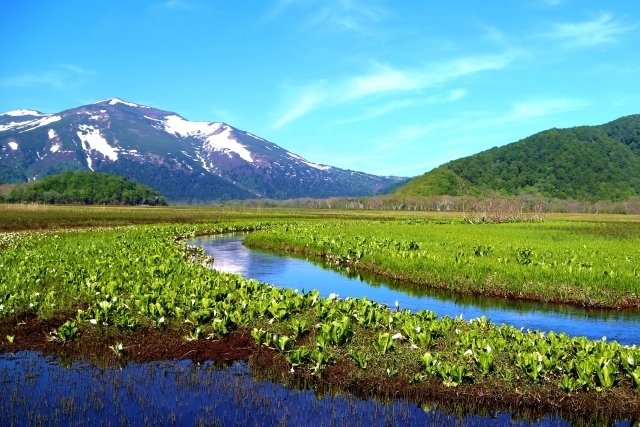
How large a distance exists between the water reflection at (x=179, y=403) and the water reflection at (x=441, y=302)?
797 cm

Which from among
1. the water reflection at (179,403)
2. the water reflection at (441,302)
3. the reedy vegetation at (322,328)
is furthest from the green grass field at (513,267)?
the water reflection at (179,403)

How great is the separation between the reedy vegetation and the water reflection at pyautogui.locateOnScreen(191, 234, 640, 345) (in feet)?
15.1

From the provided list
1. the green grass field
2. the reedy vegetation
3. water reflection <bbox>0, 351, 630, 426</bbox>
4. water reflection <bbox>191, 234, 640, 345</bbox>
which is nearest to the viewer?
water reflection <bbox>0, 351, 630, 426</bbox>

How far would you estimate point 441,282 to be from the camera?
2597cm

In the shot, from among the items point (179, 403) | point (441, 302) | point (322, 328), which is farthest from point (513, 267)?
point (179, 403)

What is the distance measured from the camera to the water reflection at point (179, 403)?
977 cm

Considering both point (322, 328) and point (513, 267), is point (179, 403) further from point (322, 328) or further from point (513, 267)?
point (513, 267)

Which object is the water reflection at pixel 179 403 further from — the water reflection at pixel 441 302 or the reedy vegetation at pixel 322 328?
the water reflection at pixel 441 302

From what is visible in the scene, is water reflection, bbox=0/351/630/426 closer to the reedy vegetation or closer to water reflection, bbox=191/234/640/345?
the reedy vegetation

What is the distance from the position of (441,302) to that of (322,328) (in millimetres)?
10292

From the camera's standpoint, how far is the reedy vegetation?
11.6 m

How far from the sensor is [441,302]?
74.0 feet

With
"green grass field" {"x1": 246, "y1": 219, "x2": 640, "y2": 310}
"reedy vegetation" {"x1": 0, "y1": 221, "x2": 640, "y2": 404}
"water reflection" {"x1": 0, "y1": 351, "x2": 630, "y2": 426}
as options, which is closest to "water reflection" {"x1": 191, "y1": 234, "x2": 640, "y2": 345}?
"green grass field" {"x1": 246, "y1": 219, "x2": 640, "y2": 310}

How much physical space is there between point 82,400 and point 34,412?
877mm
